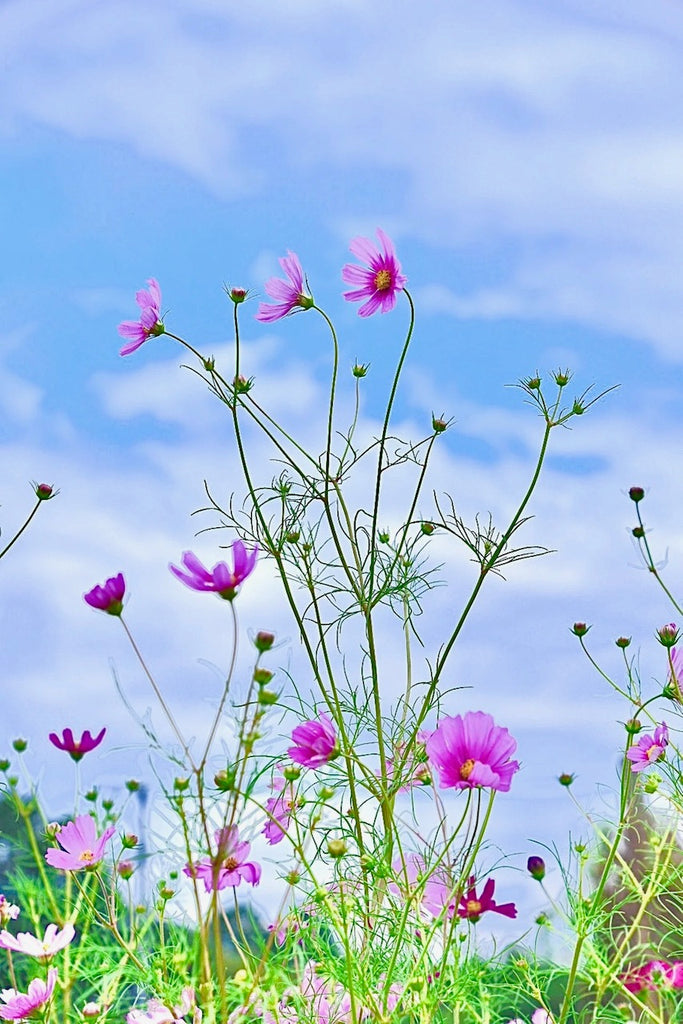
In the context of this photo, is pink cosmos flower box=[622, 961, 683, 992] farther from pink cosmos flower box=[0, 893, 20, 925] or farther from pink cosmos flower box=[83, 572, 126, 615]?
pink cosmos flower box=[0, 893, 20, 925]

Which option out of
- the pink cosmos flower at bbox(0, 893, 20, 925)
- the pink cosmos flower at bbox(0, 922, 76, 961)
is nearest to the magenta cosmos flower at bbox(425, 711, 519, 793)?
the pink cosmos flower at bbox(0, 922, 76, 961)

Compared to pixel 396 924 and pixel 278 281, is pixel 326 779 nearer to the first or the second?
pixel 396 924

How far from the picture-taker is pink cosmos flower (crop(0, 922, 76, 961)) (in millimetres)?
1190

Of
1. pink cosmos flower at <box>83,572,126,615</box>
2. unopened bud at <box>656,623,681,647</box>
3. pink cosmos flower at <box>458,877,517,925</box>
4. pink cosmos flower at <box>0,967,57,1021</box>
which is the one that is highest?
unopened bud at <box>656,623,681,647</box>

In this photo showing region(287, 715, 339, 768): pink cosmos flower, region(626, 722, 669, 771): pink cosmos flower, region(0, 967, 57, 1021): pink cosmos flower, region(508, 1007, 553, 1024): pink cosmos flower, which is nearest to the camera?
region(287, 715, 339, 768): pink cosmos flower

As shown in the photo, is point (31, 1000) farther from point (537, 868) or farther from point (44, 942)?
point (537, 868)

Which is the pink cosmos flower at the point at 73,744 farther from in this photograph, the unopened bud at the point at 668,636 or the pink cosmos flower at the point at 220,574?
the unopened bud at the point at 668,636

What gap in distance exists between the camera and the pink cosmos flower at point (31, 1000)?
1.16 m

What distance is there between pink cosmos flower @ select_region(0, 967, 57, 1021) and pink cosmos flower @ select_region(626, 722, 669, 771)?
0.78 meters

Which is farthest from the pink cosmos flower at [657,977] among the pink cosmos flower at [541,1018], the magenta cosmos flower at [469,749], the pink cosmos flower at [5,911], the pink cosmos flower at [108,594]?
the pink cosmos flower at [5,911]

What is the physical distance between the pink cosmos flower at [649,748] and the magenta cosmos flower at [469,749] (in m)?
0.49

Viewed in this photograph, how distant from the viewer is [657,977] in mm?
1139

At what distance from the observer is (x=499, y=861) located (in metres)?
1.31

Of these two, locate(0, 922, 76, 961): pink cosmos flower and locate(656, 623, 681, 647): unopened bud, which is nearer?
locate(0, 922, 76, 961): pink cosmos flower
